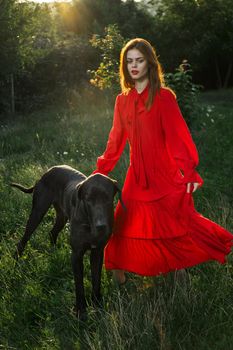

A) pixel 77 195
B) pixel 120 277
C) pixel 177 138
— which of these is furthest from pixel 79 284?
pixel 177 138

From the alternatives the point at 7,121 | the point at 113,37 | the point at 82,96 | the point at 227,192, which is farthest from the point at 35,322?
the point at 82,96

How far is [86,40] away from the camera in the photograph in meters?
19.3

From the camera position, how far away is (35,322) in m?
3.68

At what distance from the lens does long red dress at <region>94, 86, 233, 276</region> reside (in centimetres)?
368

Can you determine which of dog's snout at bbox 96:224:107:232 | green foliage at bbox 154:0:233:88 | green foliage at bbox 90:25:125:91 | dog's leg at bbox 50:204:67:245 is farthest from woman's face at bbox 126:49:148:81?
green foliage at bbox 154:0:233:88

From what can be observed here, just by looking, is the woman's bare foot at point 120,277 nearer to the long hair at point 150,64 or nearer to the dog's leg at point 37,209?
the dog's leg at point 37,209

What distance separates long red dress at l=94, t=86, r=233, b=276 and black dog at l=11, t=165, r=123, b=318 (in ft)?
1.10

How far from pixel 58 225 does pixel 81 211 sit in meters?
1.49

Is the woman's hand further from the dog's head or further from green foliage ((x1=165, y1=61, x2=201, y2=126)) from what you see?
green foliage ((x1=165, y1=61, x2=201, y2=126))

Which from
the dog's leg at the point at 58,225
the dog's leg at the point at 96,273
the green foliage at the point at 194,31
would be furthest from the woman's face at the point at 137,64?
the green foliage at the point at 194,31

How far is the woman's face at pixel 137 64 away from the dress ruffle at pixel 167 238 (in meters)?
1.02

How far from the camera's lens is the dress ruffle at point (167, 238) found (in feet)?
12.1

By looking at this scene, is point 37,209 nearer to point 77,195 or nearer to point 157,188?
point 77,195

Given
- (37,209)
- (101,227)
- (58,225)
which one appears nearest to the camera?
(101,227)
